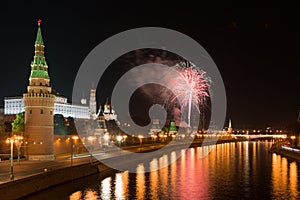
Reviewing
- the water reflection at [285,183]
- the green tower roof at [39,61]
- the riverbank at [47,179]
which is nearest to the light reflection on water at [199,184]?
the water reflection at [285,183]

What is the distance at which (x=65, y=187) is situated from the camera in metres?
27.3

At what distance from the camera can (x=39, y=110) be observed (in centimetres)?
4031

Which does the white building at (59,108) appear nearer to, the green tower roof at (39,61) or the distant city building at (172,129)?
the distant city building at (172,129)

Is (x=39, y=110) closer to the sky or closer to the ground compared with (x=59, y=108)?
closer to the ground

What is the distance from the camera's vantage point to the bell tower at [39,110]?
1570 inches

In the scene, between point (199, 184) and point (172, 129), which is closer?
point (199, 184)

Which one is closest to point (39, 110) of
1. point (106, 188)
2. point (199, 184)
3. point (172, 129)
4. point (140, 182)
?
point (140, 182)

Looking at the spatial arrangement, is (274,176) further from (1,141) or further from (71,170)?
(1,141)

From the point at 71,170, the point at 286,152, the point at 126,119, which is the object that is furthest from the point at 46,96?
the point at 126,119

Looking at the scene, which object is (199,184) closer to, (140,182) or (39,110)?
(140,182)

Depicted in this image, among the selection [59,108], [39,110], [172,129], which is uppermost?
[59,108]

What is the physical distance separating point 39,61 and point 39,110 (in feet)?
15.1

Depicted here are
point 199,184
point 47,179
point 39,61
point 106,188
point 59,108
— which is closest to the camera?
point 47,179

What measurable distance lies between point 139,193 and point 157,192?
3.86 feet
